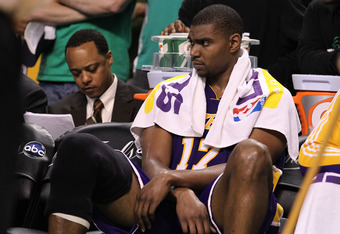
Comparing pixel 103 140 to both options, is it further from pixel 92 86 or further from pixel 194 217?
pixel 194 217

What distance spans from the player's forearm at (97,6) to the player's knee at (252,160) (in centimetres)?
208

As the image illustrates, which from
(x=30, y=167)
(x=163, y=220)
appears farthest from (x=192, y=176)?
(x=30, y=167)

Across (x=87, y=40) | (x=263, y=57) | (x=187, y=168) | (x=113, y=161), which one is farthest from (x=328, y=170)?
(x=87, y=40)

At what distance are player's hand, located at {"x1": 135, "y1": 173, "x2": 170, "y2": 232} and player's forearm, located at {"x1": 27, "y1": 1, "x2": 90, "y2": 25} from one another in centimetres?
205

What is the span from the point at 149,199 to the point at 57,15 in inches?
84.9

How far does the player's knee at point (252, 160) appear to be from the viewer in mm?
2348

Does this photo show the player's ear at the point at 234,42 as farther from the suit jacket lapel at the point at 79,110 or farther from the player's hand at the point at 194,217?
the suit jacket lapel at the point at 79,110

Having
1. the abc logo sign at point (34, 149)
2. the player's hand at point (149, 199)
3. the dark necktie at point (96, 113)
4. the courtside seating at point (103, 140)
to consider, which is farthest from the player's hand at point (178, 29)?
the player's hand at point (149, 199)

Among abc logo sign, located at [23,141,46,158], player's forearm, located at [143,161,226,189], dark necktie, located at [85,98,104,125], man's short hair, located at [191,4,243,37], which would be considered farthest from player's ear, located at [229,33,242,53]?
dark necktie, located at [85,98,104,125]

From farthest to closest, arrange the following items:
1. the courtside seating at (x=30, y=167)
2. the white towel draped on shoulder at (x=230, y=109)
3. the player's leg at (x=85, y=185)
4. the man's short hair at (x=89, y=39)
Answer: the man's short hair at (x=89, y=39)
the courtside seating at (x=30, y=167)
the white towel draped on shoulder at (x=230, y=109)
the player's leg at (x=85, y=185)

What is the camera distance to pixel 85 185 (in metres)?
2.47

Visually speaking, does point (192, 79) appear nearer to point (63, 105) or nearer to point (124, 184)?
point (124, 184)

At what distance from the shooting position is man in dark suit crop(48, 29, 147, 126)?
156 inches

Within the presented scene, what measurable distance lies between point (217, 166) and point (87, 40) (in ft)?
5.82
